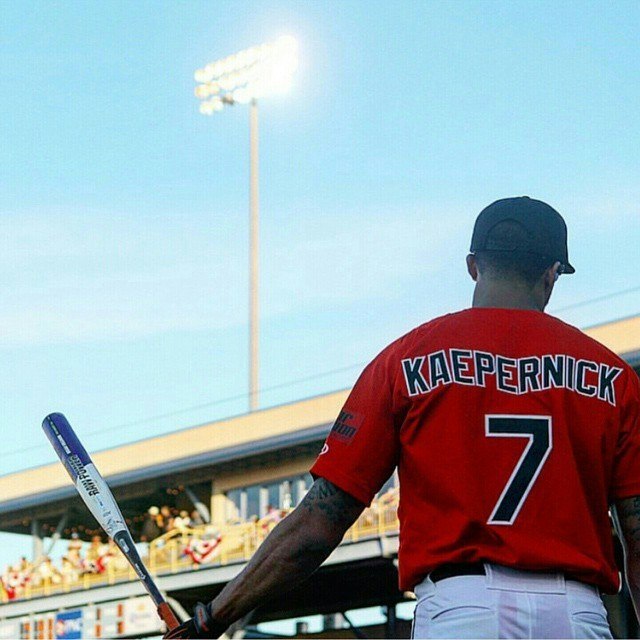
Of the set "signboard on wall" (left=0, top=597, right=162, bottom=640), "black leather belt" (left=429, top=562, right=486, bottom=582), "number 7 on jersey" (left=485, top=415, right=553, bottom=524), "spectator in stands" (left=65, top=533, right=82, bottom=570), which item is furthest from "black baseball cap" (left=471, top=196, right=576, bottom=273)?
"spectator in stands" (left=65, top=533, right=82, bottom=570)

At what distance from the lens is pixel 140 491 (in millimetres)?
41188

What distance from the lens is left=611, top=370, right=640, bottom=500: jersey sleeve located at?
4348mm

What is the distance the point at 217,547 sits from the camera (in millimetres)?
33219

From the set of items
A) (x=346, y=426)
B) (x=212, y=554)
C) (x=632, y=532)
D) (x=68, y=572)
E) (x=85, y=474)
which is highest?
(x=68, y=572)

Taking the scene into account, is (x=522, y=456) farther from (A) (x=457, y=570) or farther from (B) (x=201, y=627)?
(B) (x=201, y=627)

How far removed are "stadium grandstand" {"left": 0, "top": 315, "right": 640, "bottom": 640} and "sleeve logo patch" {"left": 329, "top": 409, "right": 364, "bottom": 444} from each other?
25.1m

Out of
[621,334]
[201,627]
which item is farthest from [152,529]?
[201,627]

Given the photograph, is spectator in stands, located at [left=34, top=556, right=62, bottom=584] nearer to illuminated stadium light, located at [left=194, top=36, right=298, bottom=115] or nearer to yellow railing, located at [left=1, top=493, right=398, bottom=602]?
yellow railing, located at [left=1, top=493, right=398, bottom=602]

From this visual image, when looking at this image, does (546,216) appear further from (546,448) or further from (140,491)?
(140,491)

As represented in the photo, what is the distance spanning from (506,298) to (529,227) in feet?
0.83

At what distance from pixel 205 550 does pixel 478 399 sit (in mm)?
29846

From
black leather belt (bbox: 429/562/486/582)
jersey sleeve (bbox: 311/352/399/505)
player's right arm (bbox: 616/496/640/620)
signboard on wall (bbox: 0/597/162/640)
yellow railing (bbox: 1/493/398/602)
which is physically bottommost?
black leather belt (bbox: 429/562/486/582)

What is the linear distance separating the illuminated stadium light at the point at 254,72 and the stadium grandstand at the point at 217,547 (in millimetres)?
17655

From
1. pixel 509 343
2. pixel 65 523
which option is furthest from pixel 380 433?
pixel 65 523
